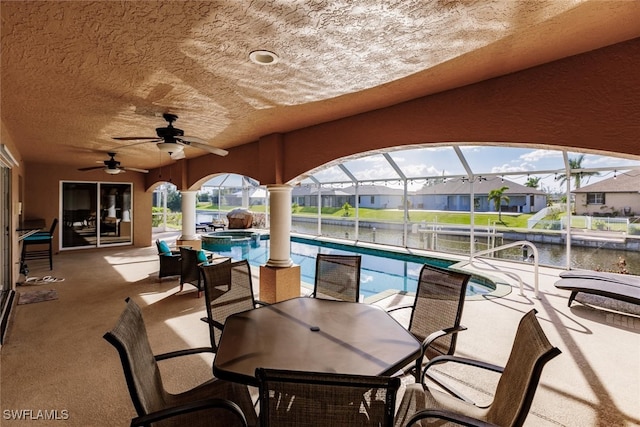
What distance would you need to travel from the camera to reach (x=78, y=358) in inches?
117

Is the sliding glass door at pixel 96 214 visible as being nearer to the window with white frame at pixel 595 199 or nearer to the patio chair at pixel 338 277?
the patio chair at pixel 338 277

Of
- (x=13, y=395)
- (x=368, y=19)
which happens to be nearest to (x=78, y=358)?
(x=13, y=395)

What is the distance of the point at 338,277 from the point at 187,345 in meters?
1.84

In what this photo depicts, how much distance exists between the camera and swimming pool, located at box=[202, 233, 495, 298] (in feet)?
21.0

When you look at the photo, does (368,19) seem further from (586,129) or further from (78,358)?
(78,358)

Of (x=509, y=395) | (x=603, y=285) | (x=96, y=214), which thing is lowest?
(x=603, y=285)

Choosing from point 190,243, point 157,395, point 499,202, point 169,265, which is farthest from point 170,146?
point 499,202

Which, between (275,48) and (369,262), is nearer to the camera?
(275,48)

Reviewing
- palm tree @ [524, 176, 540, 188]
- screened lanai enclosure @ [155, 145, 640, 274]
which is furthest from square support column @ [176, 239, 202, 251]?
palm tree @ [524, 176, 540, 188]

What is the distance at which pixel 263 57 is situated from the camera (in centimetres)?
212

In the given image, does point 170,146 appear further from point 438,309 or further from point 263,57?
point 438,309

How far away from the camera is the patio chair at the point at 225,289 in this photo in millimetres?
2527

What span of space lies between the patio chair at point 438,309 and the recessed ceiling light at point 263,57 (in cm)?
208

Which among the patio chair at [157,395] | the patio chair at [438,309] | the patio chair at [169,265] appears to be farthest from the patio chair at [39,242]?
the patio chair at [438,309]
